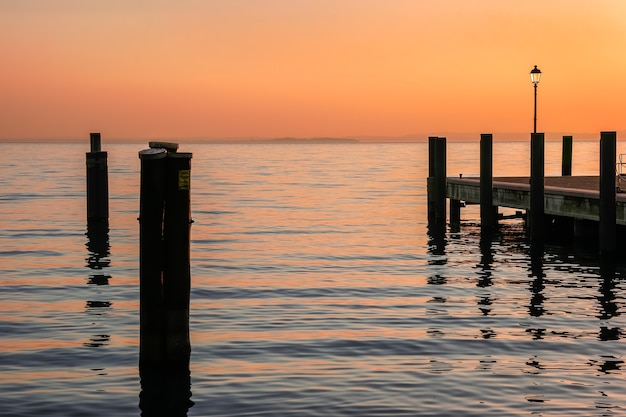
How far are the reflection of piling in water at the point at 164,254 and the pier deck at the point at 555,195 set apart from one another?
13.3 m

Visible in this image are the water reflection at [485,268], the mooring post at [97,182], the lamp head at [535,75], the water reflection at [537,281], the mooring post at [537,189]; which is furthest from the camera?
the lamp head at [535,75]

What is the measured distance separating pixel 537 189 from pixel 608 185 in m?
→ 3.21

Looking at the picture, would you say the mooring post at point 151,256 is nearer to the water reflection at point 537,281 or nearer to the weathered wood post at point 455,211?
the water reflection at point 537,281

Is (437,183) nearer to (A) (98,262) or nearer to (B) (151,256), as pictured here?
(A) (98,262)

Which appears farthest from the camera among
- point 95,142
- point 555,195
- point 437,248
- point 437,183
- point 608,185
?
point 437,183

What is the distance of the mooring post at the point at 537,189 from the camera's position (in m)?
24.2

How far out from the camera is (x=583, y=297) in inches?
690

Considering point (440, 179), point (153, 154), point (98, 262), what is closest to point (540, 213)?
point (440, 179)

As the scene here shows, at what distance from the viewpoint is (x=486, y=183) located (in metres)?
27.4

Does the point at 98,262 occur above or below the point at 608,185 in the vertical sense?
below

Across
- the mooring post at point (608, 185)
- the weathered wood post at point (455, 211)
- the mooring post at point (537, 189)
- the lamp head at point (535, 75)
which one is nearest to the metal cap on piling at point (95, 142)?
the weathered wood post at point (455, 211)

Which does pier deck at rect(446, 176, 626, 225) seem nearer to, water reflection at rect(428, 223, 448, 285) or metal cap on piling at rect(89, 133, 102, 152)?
water reflection at rect(428, 223, 448, 285)

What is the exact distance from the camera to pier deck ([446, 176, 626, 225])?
895 inches

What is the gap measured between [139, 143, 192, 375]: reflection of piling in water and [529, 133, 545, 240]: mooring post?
14880 millimetres
